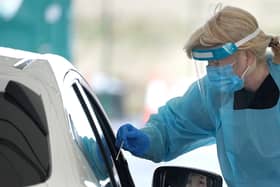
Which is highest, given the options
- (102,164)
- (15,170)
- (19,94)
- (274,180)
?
(19,94)

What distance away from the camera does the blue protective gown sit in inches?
146

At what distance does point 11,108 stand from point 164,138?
4.82 ft

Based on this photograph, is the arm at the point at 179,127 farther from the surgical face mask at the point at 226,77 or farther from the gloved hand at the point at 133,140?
the surgical face mask at the point at 226,77

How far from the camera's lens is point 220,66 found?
3676mm

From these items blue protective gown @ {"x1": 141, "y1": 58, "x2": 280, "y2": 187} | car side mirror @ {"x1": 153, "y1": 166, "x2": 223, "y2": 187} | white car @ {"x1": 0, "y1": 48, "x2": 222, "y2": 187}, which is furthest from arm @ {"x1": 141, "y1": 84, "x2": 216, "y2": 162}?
white car @ {"x1": 0, "y1": 48, "x2": 222, "y2": 187}

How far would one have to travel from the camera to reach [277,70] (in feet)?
12.3

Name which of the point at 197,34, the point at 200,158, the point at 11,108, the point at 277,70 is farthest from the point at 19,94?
the point at 200,158

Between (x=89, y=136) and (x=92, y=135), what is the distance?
80 mm

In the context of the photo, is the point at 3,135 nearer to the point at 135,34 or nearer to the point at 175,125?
the point at 175,125

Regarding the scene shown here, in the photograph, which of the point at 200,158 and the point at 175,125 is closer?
the point at 175,125

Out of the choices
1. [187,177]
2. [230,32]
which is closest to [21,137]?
[187,177]

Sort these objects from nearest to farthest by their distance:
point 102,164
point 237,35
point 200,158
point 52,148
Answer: point 52,148, point 102,164, point 237,35, point 200,158

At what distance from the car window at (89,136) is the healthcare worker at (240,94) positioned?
0.40 meters

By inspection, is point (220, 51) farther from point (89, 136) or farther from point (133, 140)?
point (89, 136)
